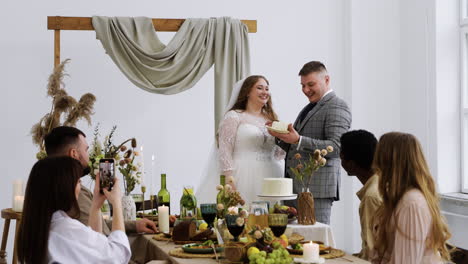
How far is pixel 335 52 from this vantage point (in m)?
6.84

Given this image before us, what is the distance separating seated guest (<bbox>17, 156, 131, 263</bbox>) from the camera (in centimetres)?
242

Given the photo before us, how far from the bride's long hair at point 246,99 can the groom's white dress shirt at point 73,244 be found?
2521 mm

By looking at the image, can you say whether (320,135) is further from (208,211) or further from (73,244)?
(73,244)

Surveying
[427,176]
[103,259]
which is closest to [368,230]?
[427,176]

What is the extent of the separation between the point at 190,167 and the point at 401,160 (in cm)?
414

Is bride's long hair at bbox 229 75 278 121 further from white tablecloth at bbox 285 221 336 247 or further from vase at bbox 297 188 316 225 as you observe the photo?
white tablecloth at bbox 285 221 336 247

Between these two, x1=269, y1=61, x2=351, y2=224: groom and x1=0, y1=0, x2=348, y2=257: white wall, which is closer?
x1=269, y1=61, x2=351, y2=224: groom

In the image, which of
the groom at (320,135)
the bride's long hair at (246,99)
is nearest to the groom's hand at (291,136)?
the groom at (320,135)

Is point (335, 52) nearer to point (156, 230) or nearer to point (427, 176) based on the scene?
point (156, 230)

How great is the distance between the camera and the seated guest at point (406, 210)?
2.38 m

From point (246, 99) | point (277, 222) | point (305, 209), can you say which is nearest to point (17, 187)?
point (246, 99)

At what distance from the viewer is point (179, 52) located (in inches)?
221

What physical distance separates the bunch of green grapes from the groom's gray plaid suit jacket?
203 centimetres

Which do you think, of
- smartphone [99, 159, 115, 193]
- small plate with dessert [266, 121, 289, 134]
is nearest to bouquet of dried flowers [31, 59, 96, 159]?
small plate with dessert [266, 121, 289, 134]
